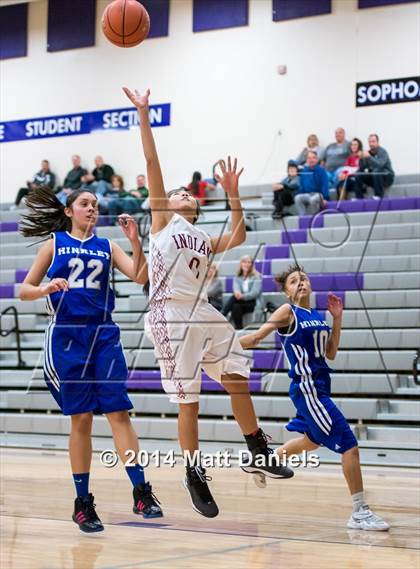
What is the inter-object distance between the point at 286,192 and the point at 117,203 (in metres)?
2.78

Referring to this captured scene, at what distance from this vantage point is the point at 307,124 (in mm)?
14148

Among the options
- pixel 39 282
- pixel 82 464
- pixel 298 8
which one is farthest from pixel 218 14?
pixel 82 464

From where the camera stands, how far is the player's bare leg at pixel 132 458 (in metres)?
4.75

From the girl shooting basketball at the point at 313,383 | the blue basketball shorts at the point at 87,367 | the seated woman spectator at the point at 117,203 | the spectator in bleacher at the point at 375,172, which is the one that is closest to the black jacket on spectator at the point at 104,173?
the seated woman spectator at the point at 117,203

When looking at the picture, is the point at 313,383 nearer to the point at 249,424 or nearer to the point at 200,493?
the point at 249,424

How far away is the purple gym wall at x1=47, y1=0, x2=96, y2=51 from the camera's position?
16.4m

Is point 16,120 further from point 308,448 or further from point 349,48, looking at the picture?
point 308,448

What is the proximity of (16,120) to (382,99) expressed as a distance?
22.7ft

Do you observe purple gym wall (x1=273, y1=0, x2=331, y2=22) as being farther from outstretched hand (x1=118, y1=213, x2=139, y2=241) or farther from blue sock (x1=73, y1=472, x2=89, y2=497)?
blue sock (x1=73, y1=472, x2=89, y2=497)

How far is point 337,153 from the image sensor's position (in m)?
13.2

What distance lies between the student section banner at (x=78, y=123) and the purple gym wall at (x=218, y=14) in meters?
1.48

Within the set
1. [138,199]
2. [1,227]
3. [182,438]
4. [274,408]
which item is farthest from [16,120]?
[182,438]

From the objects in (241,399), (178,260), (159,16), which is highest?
(159,16)

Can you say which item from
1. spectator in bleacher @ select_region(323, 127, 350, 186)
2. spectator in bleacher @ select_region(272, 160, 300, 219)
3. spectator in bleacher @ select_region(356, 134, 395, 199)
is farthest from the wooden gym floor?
spectator in bleacher @ select_region(323, 127, 350, 186)
